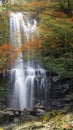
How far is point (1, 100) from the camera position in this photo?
21.6 meters

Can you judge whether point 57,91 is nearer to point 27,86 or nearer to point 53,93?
point 53,93

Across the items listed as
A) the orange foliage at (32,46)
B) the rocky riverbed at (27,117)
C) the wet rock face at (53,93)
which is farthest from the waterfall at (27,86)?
the rocky riverbed at (27,117)

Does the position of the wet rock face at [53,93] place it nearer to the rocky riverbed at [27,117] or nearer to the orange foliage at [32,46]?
the orange foliage at [32,46]

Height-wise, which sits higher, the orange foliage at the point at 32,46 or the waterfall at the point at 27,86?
the orange foliage at the point at 32,46

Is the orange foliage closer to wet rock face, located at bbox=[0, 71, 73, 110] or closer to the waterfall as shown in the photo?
the waterfall

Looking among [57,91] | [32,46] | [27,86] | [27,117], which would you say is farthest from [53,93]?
[27,117]

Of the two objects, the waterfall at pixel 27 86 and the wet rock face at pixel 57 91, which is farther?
the waterfall at pixel 27 86

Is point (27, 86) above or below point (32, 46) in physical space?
below

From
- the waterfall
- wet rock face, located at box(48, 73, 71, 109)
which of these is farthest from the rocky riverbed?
the waterfall

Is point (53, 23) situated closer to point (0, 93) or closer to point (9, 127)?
point (0, 93)

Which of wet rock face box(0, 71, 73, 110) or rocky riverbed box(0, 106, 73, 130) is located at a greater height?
wet rock face box(0, 71, 73, 110)

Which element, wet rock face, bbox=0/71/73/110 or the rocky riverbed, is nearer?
the rocky riverbed

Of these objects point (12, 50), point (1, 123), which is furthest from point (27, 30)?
point (1, 123)

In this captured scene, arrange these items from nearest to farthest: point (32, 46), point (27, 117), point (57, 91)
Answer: point (27, 117), point (57, 91), point (32, 46)
